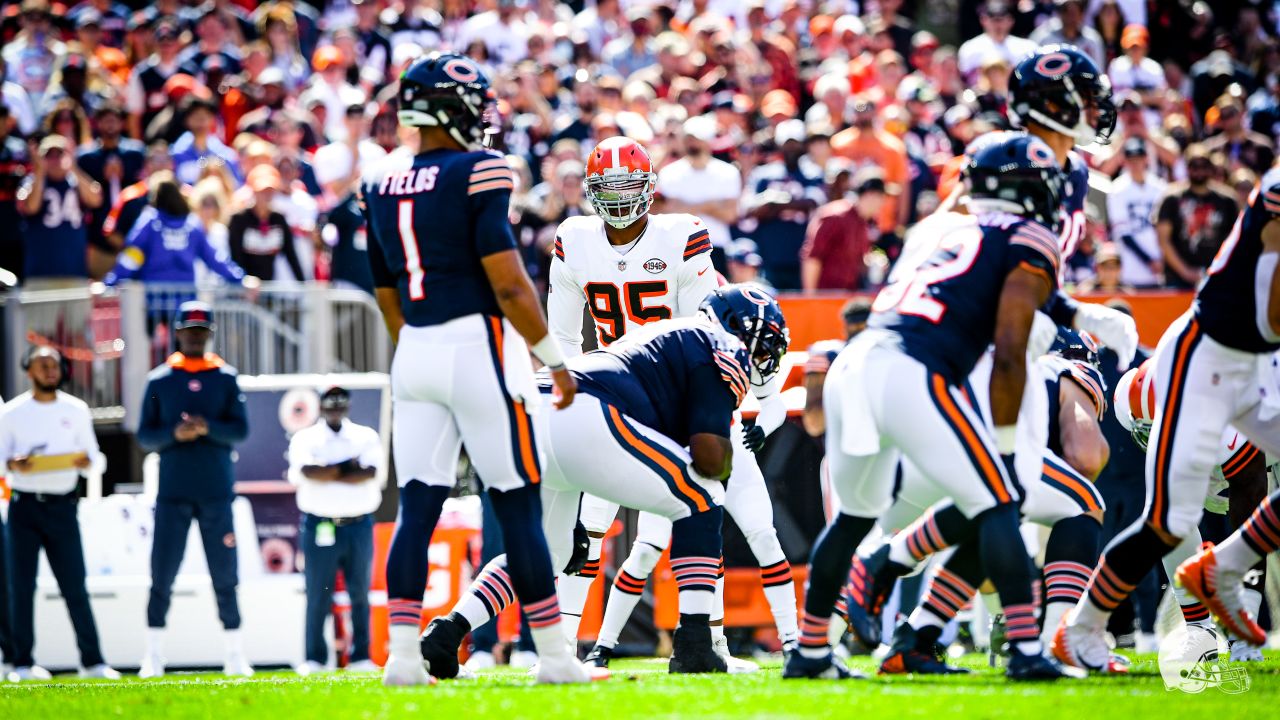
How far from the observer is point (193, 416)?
471 inches

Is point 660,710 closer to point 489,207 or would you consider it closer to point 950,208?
point 489,207

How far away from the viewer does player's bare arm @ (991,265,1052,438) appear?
6340 millimetres

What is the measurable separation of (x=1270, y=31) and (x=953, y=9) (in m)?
3.70

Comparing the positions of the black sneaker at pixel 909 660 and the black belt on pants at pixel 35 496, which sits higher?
the black belt on pants at pixel 35 496

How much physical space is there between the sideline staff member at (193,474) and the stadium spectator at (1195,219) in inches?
320

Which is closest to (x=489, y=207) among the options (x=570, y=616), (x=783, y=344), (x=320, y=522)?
(x=783, y=344)

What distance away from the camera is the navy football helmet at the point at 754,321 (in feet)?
25.6

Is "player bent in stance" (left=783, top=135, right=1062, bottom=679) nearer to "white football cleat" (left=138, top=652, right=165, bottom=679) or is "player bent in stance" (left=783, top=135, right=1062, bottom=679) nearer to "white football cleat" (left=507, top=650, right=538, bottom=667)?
"white football cleat" (left=507, top=650, right=538, bottom=667)

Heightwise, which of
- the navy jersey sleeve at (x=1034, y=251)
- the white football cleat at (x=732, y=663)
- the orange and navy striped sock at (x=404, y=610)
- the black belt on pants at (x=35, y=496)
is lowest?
the white football cleat at (x=732, y=663)

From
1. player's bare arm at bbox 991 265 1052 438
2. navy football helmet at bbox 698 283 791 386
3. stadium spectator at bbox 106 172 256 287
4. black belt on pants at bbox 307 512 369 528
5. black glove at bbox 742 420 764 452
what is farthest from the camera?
stadium spectator at bbox 106 172 256 287

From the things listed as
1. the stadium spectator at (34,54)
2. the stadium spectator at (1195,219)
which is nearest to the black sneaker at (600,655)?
the stadium spectator at (1195,219)

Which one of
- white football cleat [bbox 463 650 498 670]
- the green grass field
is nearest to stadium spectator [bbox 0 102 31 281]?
white football cleat [bbox 463 650 498 670]

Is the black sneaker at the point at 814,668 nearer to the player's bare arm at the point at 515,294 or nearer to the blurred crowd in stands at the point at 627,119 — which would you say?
the player's bare arm at the point at 515,294

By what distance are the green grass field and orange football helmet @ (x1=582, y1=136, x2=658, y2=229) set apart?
2408 mm
